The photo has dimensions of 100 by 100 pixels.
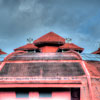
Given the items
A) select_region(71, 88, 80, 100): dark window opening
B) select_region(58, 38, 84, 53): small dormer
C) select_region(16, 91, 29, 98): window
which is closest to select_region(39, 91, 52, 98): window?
select_region(16, 91, 29, 98): window

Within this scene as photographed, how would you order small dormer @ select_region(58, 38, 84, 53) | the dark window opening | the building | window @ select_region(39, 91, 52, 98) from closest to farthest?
1. the building
2. window @ select_region(39, 91, 52, 98)
3. the dark window opening
4. small dormer @ select_region(58, 38, 84, 53)

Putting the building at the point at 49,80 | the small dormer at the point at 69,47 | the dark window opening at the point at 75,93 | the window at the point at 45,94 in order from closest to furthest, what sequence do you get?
the building at the point at 49,80
the window at the point at 45,94
the dark window opening at the point at 75,93
the small dormer at the point at 69,47

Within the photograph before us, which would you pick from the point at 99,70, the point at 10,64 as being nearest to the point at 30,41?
the point at 10,64

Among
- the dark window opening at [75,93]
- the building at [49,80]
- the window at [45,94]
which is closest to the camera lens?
the building at [49,80]

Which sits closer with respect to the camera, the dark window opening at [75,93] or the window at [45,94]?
the window at [45,94]

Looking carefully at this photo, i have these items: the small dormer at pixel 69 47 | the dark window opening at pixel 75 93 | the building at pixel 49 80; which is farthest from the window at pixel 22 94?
the small dormer at pixel 69 47

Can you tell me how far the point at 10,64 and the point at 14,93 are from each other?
3565 mm

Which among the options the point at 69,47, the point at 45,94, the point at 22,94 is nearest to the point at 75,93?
the point at 45,94

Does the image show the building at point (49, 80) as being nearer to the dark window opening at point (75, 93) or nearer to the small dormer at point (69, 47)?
the dark window opening at point (75, 93)

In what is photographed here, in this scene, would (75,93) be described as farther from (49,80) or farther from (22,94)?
(22,94)

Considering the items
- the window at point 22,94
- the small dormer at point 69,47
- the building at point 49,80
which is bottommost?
the window at point 22,94

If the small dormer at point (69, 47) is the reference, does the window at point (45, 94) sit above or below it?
below

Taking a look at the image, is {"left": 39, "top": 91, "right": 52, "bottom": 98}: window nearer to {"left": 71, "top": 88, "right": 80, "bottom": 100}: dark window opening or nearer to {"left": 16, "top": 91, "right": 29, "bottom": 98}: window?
{"left": 16, "top": 91, "right": 29, "bottom": 98}: window

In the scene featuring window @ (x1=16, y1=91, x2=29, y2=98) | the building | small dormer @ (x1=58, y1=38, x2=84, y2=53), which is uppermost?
small dormer @ (x1=58, y1=38, x2=84, y2=53)
